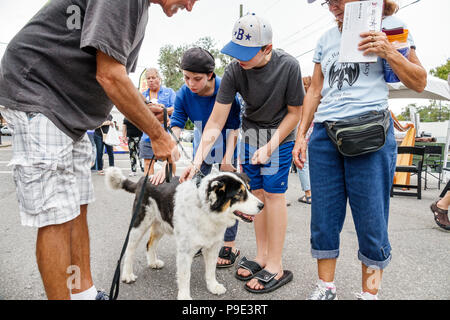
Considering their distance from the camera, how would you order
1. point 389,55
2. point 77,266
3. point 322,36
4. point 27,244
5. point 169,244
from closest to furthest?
point 389,55, point 77,266, point 322,36, point 27,244, point 169,244

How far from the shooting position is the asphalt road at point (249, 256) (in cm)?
228

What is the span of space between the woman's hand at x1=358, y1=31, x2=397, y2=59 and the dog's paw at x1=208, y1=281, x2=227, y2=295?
2037 mm

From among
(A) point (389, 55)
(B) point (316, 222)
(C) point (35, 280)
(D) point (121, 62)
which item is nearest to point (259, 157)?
(B) point (316, 222)

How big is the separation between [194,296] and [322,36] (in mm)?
2246

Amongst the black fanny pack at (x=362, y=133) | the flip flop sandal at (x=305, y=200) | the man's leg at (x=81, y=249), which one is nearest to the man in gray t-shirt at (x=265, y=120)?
the black fanny pack at (x=362, y=133)

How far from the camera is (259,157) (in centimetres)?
240

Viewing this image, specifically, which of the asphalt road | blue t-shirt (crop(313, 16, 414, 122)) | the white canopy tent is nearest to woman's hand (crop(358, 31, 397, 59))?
blue t-shirt (crop(313, 16, 414, 122))

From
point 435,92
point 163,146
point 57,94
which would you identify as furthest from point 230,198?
point 435,92

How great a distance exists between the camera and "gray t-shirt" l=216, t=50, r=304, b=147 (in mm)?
2373

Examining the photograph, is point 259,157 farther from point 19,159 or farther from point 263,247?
point 19,159

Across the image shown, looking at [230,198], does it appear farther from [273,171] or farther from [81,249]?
[81,249]

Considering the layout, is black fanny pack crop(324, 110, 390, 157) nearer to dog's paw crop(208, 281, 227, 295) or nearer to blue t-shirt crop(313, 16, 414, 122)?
blue t-shirt crop(313, 16, 414, 122)

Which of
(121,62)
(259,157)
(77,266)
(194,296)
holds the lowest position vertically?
(194,296)

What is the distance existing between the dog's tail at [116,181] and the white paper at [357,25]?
2.21 metres
